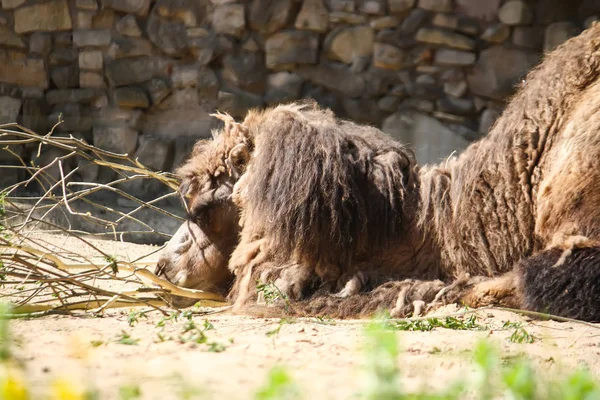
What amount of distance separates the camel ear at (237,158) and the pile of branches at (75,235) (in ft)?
2.02

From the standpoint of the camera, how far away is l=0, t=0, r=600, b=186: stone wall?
24.8 ft

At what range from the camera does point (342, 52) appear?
310 inches

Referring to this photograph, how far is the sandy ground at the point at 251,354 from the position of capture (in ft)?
6.68

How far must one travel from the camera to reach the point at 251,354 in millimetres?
2711

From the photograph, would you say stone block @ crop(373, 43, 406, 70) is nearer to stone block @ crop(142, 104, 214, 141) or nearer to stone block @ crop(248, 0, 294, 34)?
stone block @ crop(248, 0, 294, 34)

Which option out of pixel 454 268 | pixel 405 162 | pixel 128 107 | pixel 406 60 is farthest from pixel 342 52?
pixel 454 268

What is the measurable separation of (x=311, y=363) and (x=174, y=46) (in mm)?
6213

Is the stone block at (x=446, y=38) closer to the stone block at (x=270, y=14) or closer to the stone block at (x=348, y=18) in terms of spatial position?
the stone block at (x=348, y=18)

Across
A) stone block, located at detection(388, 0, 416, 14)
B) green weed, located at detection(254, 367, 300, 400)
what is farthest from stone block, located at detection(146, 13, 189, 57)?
green weed, located at detection(254, 367, 300, 400)

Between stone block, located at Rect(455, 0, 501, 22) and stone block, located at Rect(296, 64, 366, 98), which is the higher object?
stone block, located at Rect(455, 0, 501, 22)

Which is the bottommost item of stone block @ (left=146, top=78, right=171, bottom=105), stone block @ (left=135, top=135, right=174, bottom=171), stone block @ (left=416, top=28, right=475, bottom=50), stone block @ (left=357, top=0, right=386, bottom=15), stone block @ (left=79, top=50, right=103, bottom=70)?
stone block @ (left=135, top=135, right=174, bottom=171)

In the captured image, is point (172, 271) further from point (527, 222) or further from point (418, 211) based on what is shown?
point (527, 222)

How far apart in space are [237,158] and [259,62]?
139 inches

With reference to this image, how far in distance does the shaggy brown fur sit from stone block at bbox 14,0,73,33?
4.95 m
